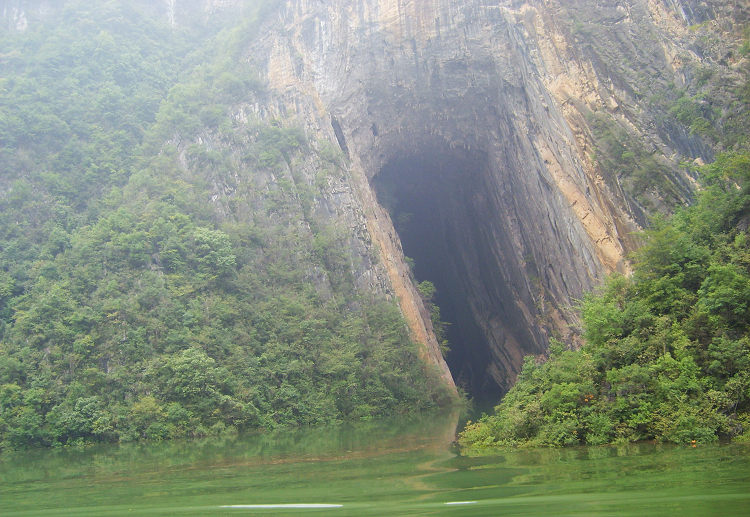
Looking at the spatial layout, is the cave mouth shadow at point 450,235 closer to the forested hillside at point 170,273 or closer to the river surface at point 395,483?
the forested hillside at point 170,273

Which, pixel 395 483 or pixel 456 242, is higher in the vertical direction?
pixel 456 242

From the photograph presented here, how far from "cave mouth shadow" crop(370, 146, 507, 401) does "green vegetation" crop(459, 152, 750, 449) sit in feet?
62.3

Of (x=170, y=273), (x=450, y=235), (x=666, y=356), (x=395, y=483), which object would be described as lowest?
(x=395, y=483)

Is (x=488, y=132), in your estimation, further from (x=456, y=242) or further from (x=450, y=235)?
(x=450, y=235)

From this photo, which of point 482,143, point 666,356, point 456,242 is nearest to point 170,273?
point 482,143

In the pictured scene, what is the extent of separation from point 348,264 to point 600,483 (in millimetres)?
24044

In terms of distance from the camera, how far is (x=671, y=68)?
18438mm

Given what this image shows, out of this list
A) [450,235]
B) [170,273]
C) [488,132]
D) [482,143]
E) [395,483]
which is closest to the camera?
[395,483]

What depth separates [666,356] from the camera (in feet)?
31.4

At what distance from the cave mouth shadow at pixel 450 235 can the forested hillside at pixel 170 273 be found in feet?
20.2

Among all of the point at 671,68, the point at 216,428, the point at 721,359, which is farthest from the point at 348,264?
the point at 721,359

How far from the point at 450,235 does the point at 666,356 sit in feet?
85.3

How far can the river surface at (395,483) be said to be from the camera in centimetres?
445

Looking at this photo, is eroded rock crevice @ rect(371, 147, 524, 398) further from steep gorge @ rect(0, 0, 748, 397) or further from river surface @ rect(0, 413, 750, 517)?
river surface @ rect(0, 413, 750, 517)
